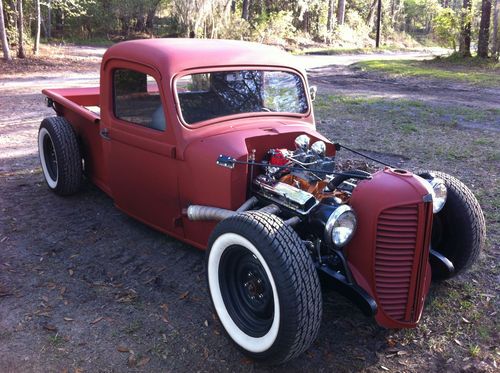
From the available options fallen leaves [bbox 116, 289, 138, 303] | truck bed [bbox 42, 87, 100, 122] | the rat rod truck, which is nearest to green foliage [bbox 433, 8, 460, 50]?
truck bed [bbox 42, 87, 100, 122]

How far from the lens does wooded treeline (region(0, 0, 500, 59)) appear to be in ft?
59.4

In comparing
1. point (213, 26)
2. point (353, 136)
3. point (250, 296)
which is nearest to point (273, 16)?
point (213, 26)

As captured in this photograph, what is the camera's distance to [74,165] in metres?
4.96

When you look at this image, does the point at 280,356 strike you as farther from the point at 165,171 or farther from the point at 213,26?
the point at 213,26

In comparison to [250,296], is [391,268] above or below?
above

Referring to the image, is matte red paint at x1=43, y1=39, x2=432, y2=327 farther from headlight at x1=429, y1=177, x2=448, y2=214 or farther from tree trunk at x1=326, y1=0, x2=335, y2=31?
tree trunk at x1=326, y1=0, x2=335, y2=31

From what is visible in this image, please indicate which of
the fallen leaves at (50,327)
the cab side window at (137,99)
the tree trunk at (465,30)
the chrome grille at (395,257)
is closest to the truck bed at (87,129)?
the cab side window at (137,99)

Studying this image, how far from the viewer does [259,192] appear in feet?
11.3

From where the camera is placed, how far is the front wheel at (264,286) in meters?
2.55

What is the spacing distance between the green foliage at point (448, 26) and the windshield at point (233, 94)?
17.8m

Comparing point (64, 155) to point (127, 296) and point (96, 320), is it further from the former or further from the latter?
point (96, 320)

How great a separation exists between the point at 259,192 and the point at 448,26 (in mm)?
18924

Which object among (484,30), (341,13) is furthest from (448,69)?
(341,13)

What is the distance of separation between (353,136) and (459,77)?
29.4ft
